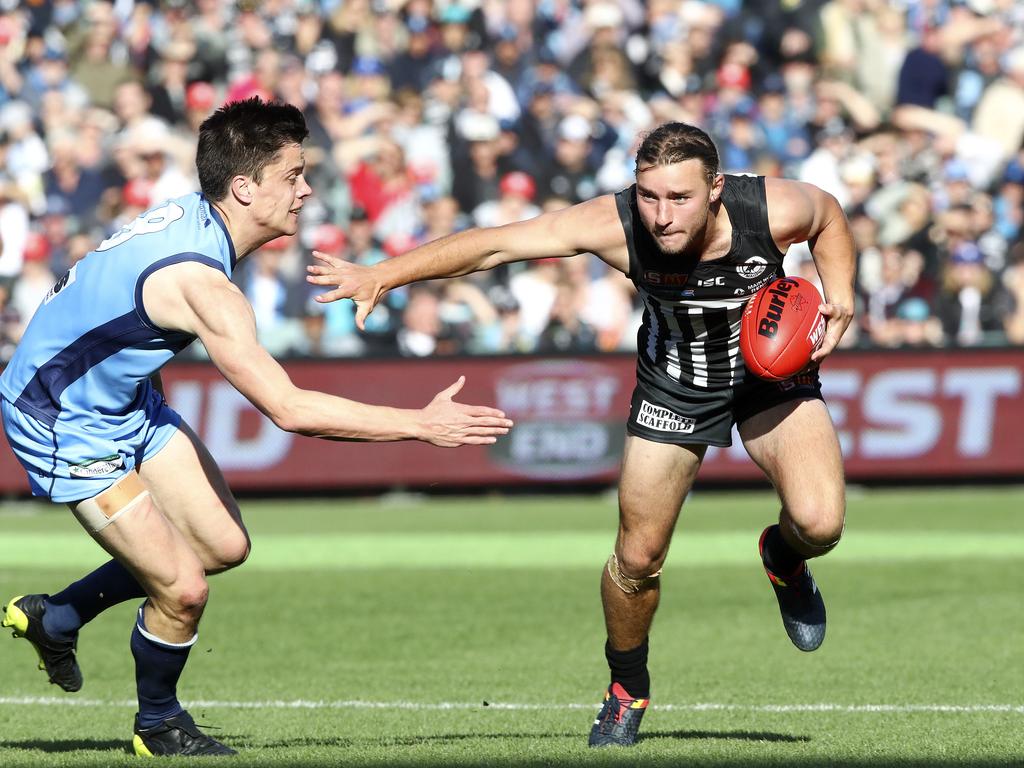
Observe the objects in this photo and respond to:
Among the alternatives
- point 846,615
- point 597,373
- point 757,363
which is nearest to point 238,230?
point 757,363

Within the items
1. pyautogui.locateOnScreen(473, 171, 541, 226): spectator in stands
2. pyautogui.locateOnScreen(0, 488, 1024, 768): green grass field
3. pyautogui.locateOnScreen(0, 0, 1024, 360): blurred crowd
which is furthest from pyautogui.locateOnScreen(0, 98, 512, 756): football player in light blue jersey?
pyautogui.locateOnScreen(473, 171, 541, 226): spectator in stands

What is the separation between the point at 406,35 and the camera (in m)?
22.1

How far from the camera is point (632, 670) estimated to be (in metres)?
7.20

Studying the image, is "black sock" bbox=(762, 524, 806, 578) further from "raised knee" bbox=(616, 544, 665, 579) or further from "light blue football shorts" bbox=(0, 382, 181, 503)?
"light blue football shorts" bbox=(0, 382, 181, 503)

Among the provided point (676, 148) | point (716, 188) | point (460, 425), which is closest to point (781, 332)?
point (716, 188)

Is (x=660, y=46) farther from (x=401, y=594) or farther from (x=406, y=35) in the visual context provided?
(x=401, y=594)

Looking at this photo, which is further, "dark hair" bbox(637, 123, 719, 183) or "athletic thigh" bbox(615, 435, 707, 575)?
"athletic thigh" bbox(615, 435, 707, 575)

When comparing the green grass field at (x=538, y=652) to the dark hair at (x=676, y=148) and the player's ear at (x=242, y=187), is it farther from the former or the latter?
the dark hair at (x=676, y=148)

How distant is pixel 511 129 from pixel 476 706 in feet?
43.7

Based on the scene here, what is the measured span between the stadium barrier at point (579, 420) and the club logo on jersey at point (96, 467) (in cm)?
1136

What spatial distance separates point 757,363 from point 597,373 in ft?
37.1

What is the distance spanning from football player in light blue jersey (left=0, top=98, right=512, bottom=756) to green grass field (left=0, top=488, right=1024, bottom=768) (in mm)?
581

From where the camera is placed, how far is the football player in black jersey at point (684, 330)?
22.5ft

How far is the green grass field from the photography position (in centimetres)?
696
